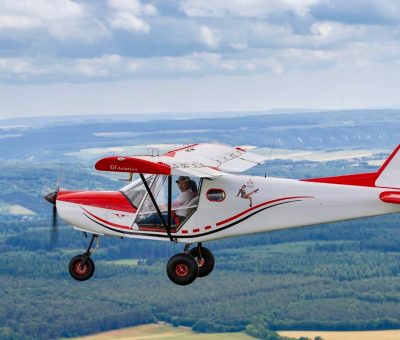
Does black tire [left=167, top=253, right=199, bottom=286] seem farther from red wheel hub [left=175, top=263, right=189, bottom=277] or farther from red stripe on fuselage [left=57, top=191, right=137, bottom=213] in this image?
red stripe on fuselage [left=57, top=191, right=137, bottom=213]

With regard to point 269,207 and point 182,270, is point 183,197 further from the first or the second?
point 269,207

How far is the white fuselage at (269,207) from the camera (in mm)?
37938

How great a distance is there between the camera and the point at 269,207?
125 ft

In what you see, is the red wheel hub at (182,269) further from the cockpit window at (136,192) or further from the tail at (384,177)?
the tail at (384,177)

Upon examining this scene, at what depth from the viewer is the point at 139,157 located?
120ft

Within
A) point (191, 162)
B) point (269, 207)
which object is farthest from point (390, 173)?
point (191, 162)

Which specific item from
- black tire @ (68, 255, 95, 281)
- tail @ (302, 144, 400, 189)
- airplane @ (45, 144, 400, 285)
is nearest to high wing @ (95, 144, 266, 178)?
airplane @ (45, 144, 400, 285)

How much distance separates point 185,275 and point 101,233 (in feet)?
10.7

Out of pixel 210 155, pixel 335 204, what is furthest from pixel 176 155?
pixel 335 204

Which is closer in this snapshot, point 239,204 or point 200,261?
point 239,204

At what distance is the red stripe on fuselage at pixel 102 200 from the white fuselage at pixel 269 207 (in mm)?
1507

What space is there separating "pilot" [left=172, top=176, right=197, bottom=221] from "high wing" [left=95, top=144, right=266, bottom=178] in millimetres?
639

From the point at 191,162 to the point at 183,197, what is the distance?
3.66ft

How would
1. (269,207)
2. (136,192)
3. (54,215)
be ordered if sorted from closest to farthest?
(269,207), (136,192), (54,215)
